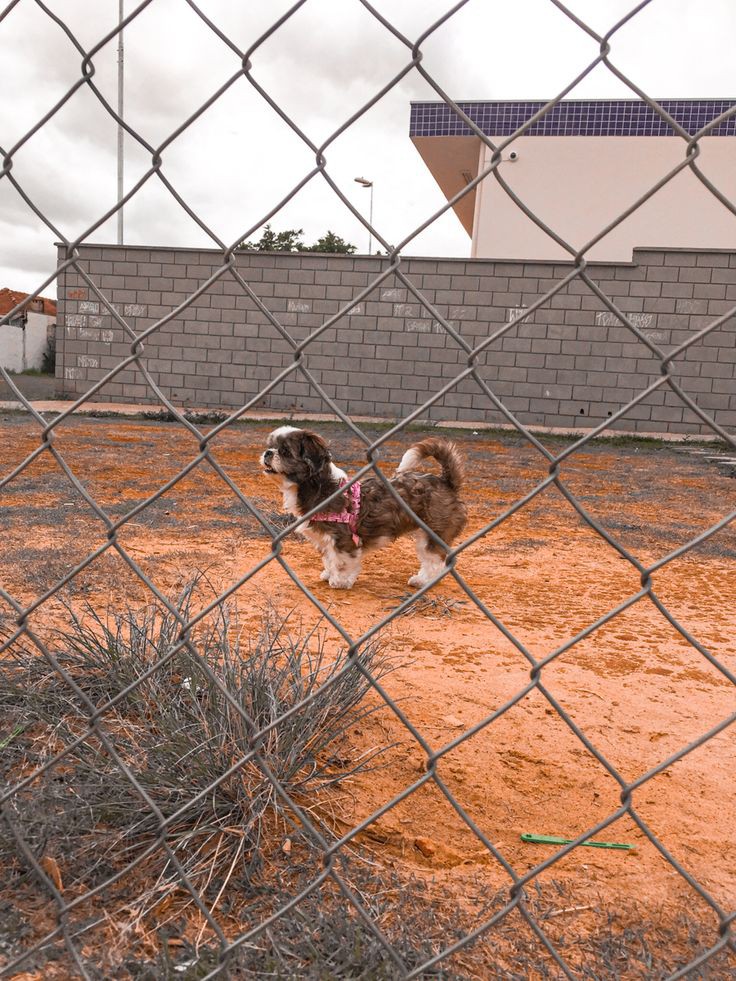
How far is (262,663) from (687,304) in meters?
13.2

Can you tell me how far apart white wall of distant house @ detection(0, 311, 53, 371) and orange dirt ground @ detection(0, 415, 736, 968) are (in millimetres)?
20239

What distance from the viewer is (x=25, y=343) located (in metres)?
27.6

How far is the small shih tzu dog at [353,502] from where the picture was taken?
4.38 metres

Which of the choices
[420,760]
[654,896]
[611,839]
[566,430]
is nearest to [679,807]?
[611,839]

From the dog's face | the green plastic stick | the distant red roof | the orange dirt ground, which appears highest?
the distant red roof

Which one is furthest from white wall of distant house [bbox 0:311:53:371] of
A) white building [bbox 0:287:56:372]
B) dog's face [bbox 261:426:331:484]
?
dog's face [bbox 261:426:331:484]

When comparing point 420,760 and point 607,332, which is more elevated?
point 607,332

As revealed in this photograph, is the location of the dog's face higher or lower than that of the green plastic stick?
higher

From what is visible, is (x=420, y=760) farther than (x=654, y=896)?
Yes

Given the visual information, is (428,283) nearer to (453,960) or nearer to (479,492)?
(479,492)

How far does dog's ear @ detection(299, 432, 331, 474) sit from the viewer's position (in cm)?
436

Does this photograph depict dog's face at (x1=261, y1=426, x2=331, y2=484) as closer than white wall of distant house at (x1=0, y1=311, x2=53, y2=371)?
Yes

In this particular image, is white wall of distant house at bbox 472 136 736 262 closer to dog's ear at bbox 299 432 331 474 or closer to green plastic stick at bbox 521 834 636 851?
dog's ear at bbox 299 432 331 474

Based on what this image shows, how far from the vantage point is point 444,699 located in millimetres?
2885
